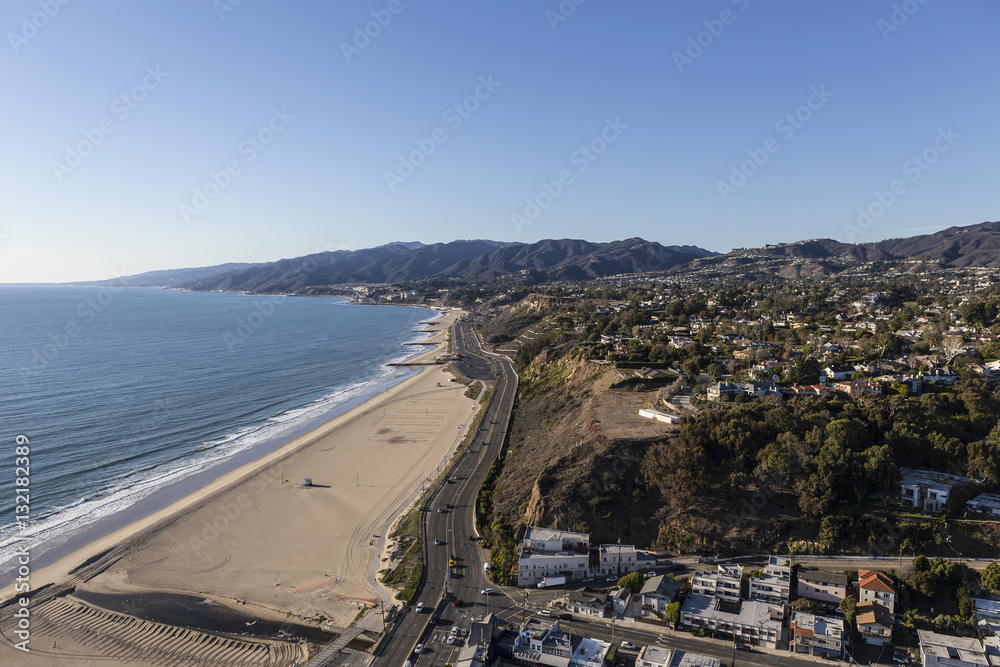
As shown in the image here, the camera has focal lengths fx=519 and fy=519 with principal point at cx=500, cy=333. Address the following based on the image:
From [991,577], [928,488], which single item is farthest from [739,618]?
[928,488]

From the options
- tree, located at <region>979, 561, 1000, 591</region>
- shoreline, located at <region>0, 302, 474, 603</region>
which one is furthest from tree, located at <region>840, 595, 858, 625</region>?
shoreline, located at <region>0, 302, 474, 603</region>

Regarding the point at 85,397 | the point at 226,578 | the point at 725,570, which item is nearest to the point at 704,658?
the point at 725,570

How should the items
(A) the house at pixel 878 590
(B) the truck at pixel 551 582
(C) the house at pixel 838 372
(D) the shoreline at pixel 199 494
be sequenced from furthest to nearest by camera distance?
1. (C) the house at pixel 838 372
2. (D) the shoreline at pixel 199 494
3. (B) the truck at pixel 551 582
4. (A) the house at pixel 878 590

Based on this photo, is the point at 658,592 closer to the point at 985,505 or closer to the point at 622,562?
the point at 622,562

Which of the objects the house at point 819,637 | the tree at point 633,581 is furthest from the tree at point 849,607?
the tree at point 633,581

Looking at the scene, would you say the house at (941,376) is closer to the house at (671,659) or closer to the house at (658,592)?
the house at (658,592)

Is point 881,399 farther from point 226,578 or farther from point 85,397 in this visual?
point 85,397
